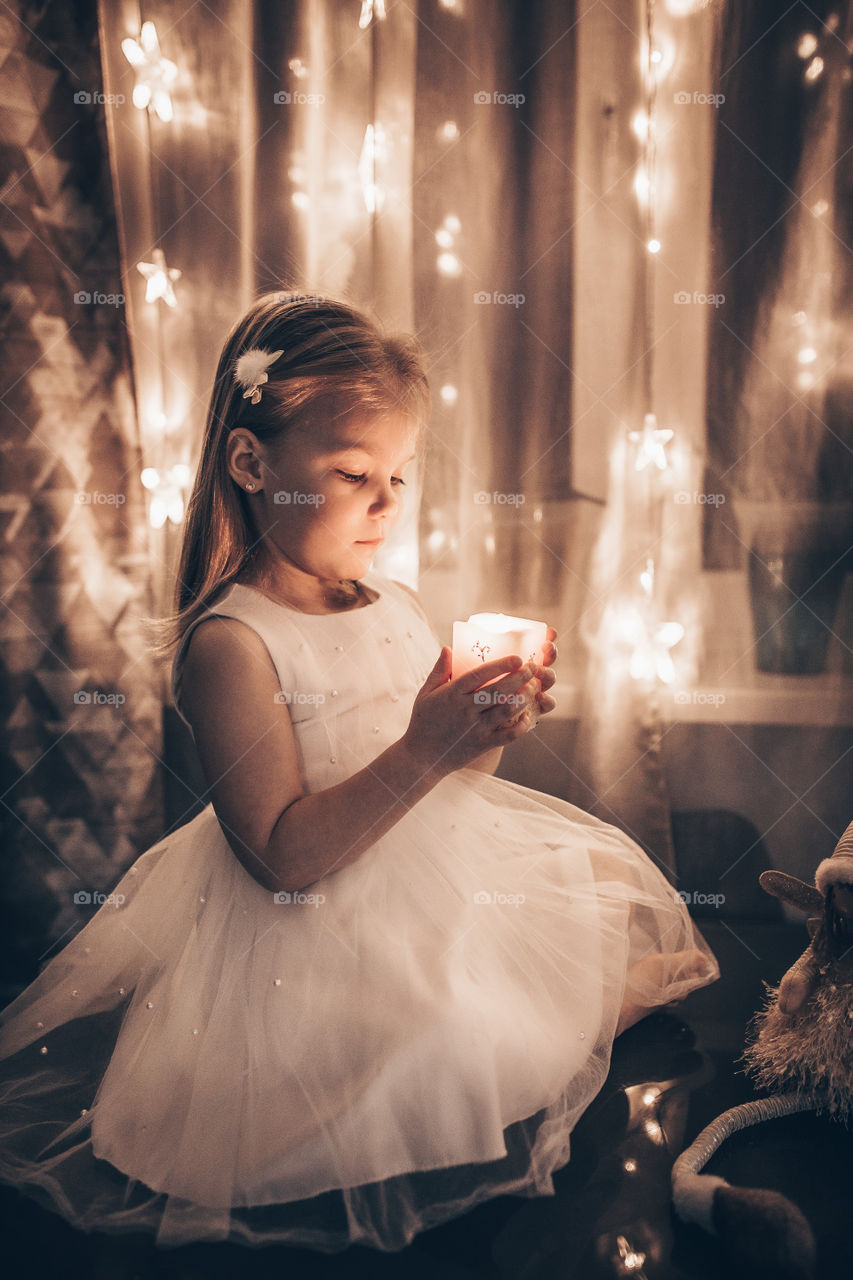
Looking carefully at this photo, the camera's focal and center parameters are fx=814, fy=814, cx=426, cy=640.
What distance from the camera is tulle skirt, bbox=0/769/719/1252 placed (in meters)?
0.84

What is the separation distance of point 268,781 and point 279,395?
479 mm

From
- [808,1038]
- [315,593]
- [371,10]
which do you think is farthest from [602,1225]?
[371,10]

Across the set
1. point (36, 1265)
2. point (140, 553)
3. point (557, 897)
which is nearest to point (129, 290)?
point (140, 553)

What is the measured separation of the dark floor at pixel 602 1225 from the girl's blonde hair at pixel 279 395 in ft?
2.25

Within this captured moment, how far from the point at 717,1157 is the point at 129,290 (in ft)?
5.35

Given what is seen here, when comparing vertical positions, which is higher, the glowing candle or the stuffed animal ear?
the glowing candle

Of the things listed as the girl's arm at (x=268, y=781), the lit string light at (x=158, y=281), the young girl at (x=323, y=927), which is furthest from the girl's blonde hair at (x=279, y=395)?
the lit string light at (x=158, y=281)

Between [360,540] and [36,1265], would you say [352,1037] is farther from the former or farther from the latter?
[360,540]

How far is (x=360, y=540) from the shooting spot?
1.07 meters

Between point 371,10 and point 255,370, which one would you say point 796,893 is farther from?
point 371,10

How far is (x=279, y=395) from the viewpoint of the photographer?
3.36ft

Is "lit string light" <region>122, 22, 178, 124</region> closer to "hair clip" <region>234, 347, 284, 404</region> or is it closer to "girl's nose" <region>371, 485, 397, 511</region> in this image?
"hair clip" <region>234, 347, 284, 404</region>

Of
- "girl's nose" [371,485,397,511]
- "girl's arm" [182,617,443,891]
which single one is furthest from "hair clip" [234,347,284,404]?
"girl's arm" [182,617,443,891]

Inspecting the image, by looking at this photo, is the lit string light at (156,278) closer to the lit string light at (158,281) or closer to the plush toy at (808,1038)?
the lit string light at (158,281)
